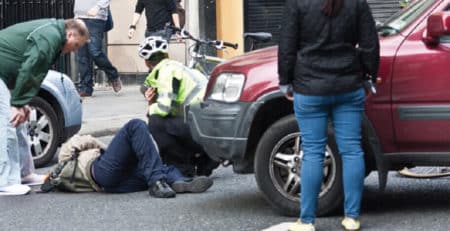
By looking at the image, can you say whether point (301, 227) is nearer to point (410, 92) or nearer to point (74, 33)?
point (410, 92)

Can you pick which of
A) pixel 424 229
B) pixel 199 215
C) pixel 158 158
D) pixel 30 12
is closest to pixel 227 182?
pixel 158 158

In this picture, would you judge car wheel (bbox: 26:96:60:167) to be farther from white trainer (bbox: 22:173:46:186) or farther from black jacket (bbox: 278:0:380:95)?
black jacket (bbox: 278:0:380:95)

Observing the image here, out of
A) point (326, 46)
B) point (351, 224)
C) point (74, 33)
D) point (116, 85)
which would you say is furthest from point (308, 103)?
point (116, 85)

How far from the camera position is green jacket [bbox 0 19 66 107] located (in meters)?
8.99

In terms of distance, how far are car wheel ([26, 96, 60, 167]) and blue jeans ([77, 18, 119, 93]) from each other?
15.9 feet

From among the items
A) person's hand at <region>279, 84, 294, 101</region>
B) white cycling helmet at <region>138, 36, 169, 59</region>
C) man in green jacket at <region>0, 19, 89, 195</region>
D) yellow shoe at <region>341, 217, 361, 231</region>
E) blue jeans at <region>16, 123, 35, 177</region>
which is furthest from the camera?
blue jeans at <region>16, 123, 35, 177</region>

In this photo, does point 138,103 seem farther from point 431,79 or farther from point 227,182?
point 431,79

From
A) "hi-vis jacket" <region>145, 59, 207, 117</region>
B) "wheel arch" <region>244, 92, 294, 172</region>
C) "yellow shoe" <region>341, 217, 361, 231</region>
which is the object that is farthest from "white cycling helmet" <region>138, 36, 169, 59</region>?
"yellow shoe" <region>341, 217, 361, 231</region>

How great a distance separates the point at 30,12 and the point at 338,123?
9.77m

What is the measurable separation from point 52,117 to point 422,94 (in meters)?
4.44

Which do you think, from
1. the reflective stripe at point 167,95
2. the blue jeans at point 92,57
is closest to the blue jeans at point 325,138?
the reflective stripe at point 167,95

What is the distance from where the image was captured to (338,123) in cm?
711

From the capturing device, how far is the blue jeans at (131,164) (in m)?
8.74

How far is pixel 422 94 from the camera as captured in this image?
24.5 ft
